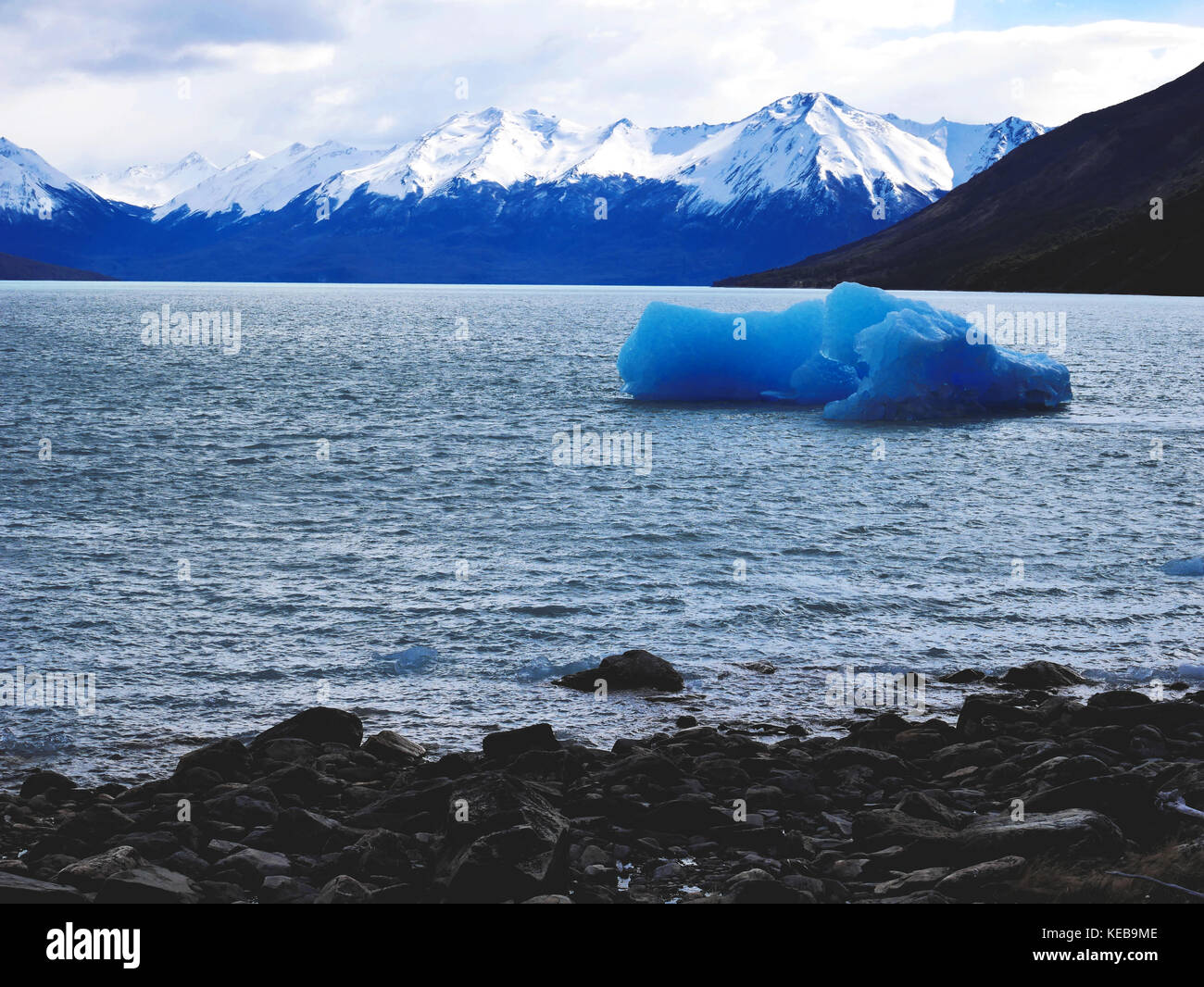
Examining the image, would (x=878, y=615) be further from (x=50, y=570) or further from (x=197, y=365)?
(x=197, y=365)

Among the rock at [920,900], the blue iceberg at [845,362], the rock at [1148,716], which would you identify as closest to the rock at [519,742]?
the rock at [920,900]

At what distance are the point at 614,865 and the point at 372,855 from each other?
6.53 feet

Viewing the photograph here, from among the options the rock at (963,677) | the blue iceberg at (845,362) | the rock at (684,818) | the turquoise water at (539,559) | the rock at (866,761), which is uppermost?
the blue iceberg at (845,362)

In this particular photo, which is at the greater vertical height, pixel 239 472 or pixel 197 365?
pixel 197 365

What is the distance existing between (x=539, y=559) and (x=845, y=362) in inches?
1000

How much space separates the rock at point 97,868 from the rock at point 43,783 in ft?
8.88

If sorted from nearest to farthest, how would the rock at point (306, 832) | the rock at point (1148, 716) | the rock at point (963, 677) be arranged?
the rock at point (306, 832) → the rock at point (1148, 716) → the rock at point (963, 677)

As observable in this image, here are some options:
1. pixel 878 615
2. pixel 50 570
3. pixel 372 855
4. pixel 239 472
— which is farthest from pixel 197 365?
pixel 372 855

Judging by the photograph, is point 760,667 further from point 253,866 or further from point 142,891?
point 142,891

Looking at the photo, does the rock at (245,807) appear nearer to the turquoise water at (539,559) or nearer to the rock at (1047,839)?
the turquoise water at (539,559)

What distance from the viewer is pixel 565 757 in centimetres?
1251

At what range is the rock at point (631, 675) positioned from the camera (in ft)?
51.7

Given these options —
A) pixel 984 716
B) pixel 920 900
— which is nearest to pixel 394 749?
pixel 920 900
